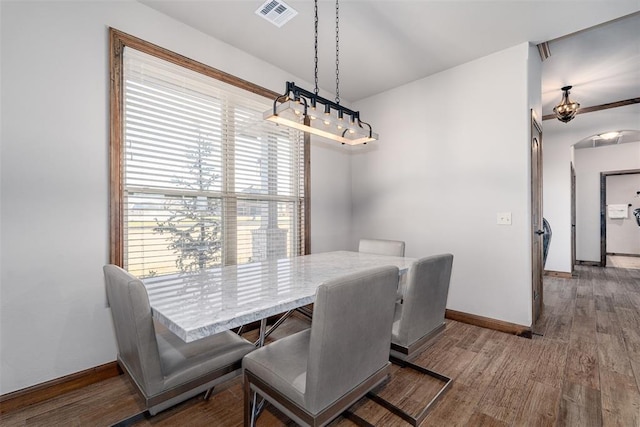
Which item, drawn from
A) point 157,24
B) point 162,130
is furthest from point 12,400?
point 157,24

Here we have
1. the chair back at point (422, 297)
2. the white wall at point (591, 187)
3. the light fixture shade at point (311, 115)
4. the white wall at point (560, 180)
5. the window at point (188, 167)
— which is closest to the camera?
the chair back at point (422, 297)

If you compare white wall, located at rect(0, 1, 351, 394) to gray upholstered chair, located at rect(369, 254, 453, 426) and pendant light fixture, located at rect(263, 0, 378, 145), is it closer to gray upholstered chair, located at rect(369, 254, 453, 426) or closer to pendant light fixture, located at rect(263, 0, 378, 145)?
pendant light fixture, located at rect(263, 0, 378, 145)

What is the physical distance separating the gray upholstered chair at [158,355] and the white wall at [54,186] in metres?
0.64

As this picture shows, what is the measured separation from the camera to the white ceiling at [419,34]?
225cm

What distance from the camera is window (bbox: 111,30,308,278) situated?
7.09ft

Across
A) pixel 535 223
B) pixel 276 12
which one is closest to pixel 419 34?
pixel 276 12

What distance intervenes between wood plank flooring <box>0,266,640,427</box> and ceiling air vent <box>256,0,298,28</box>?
2.80 m

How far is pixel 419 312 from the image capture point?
1.61 meters

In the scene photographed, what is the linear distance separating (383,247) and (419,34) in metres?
2.00

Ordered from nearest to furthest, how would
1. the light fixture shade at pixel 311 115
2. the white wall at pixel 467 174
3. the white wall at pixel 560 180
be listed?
the light fixture shade at pixel 311 115, the white wall at pixel 467 174, the white wall at pixel 560 180

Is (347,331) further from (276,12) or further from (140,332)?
(276,12)

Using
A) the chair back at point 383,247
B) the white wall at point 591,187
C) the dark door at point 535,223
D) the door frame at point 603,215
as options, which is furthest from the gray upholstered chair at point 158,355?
the white wall at point 591,187

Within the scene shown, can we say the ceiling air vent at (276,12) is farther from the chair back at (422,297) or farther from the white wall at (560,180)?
the white wall at (560,180)

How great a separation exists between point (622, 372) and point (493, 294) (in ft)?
3.28
